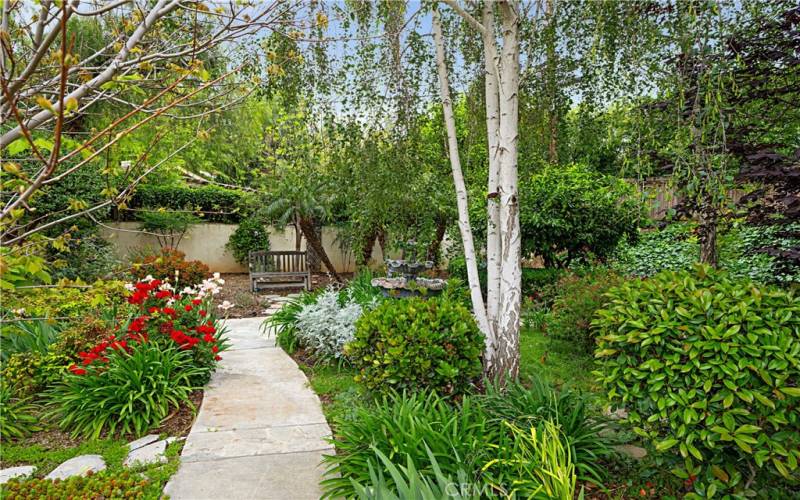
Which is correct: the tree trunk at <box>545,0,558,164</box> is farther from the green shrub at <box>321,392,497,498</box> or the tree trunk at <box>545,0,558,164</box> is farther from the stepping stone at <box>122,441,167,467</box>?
the stepping stone at <box>122,441,167,467</box>

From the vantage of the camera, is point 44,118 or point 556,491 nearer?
point 44,118

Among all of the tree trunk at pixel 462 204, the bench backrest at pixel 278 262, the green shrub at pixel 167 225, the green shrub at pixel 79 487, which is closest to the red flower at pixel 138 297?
the green shrub at pixel 79 487

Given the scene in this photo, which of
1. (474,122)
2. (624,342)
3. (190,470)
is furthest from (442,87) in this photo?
(190,470)

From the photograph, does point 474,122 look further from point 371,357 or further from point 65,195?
point 65,195

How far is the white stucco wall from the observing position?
1045 centimetres

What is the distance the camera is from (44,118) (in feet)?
4.51

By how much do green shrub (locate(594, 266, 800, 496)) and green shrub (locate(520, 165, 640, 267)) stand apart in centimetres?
451

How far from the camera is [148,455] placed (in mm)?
2770

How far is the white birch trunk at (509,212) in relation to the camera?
315cm

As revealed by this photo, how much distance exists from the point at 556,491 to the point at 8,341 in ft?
14.4

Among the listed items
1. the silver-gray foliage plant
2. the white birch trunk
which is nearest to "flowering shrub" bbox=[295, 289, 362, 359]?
the silver-gray foliage plant

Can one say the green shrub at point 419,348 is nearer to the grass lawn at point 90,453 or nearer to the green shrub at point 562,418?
the green shrub at point 562,418

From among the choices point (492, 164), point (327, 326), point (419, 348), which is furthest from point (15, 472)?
point (492, 164)

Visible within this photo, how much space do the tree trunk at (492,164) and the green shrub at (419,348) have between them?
266 mm
